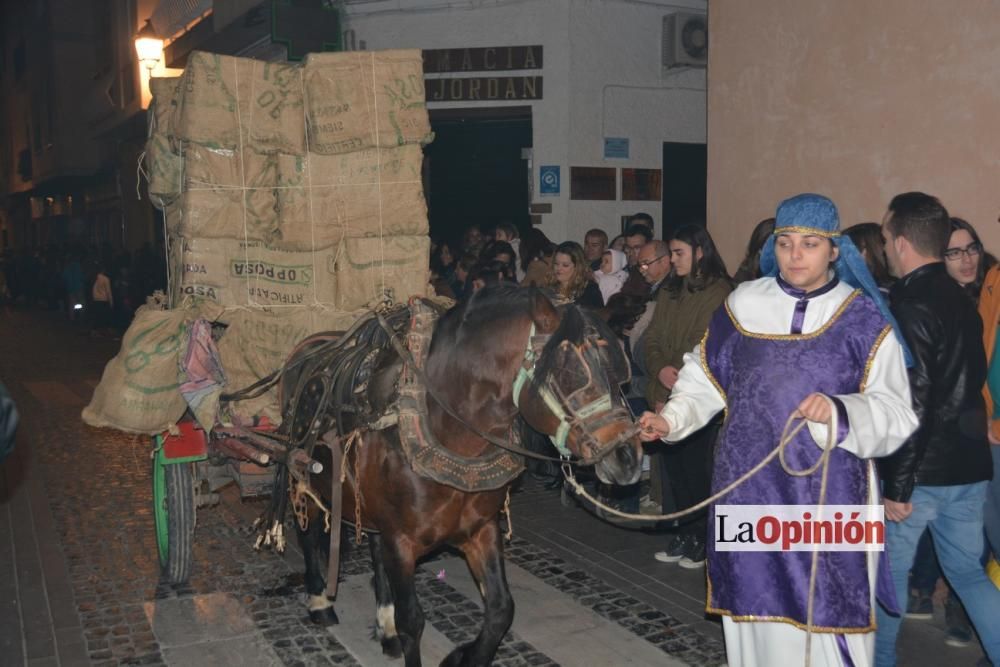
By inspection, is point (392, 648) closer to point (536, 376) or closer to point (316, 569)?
point (316, 569)

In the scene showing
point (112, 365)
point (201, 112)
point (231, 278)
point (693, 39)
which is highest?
point (693, 39)

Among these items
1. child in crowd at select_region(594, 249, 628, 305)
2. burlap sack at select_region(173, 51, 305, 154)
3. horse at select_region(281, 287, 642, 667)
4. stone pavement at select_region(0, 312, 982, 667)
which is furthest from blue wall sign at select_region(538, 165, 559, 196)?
horse at select_region(281, 287, 642, 667)

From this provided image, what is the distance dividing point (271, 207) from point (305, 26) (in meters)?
8.85

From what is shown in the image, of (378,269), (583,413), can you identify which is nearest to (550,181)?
(378,269)

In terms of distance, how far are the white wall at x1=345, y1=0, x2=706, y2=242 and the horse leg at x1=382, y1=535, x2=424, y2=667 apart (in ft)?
31.5

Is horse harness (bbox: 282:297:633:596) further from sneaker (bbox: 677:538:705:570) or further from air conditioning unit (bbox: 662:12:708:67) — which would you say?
air conditioning unit (bbox: 662:12:708:67)

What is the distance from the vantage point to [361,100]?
5.81 metres

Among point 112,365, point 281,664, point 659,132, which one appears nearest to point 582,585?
point 281,664

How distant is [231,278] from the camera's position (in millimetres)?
5934

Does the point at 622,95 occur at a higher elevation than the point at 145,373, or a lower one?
higher

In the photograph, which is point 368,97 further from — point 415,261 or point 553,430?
point 553,430

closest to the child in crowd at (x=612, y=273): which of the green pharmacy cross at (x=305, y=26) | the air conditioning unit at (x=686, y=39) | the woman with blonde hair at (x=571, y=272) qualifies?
the woman with blonde hair at (x=571, y=272)

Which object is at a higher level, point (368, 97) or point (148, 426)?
point (368, 97)

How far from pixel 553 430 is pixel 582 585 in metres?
2.71
